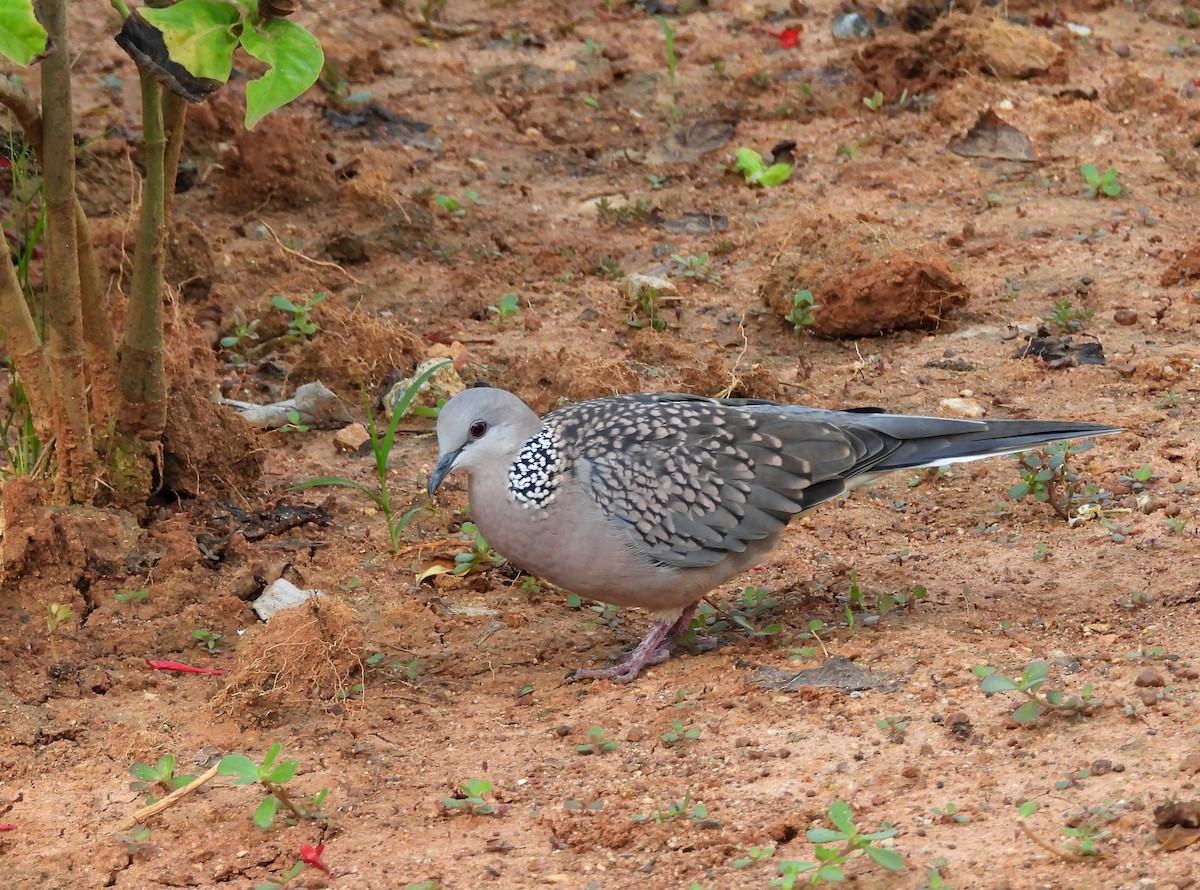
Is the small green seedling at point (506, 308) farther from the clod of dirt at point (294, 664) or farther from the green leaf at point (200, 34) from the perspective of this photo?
the green leaf at point (200, 34)

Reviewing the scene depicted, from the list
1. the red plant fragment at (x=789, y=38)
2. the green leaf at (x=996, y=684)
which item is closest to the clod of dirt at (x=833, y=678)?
the green leaf at (x=996, y=684)

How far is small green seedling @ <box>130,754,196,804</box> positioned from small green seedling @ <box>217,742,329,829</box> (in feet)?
0.85

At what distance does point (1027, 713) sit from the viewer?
11.4 ft

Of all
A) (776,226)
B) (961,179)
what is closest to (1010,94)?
(961,179)

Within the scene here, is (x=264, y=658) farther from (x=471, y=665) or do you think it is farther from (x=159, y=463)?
(x=159, y=463)

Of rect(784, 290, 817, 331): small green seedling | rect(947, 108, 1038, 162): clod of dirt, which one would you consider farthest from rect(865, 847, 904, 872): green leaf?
rect(947, 108, 1038, 162): clod of dirt

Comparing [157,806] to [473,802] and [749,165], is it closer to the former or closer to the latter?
[473,802]

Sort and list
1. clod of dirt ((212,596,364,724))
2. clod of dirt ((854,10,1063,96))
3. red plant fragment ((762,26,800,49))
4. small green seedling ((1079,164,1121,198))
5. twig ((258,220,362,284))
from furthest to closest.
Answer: red plant fragment ((762,26,800,49))
clod of dirt ((854,10,1063,96))
small green seedling ((1079,164,1121,198))
twig ((258,220,362,284))
clod of dirt ((212,596,364,724))

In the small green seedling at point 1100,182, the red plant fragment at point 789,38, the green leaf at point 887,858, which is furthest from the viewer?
the red plant fragment at point 789,38

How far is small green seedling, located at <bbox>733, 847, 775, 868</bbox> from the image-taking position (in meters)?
3.10

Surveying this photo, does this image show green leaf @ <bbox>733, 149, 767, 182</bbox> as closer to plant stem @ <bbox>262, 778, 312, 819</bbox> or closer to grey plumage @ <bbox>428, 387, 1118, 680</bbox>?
grey plumage @ <bbox>428, 387, 1118, 680</bbox>

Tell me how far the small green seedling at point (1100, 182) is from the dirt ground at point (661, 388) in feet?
0.40

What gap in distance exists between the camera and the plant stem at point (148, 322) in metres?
4.43

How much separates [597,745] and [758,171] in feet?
14.8
